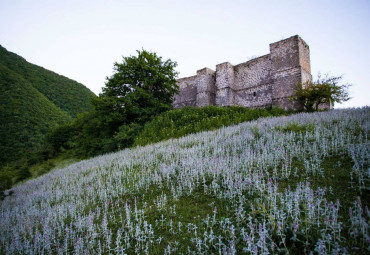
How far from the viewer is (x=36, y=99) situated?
113 ft

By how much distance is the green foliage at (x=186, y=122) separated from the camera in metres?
11.4

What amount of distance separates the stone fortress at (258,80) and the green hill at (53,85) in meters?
28.9

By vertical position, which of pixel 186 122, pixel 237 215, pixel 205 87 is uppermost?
pixel 205 87

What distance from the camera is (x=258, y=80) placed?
75.6 feet

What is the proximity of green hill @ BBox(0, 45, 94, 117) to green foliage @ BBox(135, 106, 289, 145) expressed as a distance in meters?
34.1

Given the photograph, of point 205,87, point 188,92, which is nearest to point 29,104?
point 188,92

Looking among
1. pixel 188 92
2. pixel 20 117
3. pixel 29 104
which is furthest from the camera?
pixel 29 104

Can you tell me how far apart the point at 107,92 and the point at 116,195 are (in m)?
14.6

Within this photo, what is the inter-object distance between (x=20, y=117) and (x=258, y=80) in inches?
1437

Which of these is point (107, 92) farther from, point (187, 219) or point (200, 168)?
point (187, 219)

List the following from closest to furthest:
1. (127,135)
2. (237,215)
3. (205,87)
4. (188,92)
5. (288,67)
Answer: (237,215)
(127,135)
(288,67)
(205,87)
(188,92)

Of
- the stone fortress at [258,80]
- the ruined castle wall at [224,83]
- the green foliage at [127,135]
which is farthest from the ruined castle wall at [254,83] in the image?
the green foliage at [127,135]

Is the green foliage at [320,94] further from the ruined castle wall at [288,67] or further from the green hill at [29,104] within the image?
the green hill at [29,104]

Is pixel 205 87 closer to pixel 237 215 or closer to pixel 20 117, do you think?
pixel 237 215
